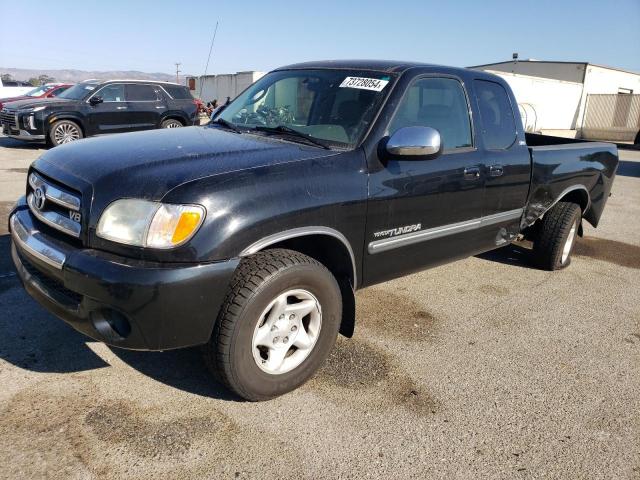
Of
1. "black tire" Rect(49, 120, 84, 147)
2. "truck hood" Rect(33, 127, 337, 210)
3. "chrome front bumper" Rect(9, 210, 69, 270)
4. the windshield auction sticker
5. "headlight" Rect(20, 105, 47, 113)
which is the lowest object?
"black tire" Rect(49, 120, 84, 147)

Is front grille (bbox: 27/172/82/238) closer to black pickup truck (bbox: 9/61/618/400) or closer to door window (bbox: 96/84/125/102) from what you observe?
black pickup truck (bbox: 9/61/618/400)

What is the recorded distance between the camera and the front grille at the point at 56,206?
2.60m

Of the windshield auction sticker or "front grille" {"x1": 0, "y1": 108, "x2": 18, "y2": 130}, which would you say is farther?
"front grille" {"x1": 0, "y1": 108, "x2": 18, "y2": 130}

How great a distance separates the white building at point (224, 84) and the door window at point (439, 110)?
89.1ft

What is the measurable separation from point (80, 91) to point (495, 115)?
38.7 feet

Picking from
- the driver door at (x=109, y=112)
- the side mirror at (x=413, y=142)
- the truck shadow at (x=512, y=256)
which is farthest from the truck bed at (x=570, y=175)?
the driver door at (x=109, y=112)

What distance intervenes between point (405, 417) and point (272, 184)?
4.61 ft

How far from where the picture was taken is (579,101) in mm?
28000

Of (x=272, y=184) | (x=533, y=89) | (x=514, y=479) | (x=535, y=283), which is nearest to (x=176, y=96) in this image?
(x=535, y=283)

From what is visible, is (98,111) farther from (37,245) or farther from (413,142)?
(413,142)

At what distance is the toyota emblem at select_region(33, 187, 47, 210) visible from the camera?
9.32ft

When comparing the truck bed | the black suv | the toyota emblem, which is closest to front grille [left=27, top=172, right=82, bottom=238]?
the toyota emblem

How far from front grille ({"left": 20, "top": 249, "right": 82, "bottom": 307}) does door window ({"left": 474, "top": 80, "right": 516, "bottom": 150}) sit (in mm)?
2983

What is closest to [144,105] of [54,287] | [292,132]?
[292,132]
